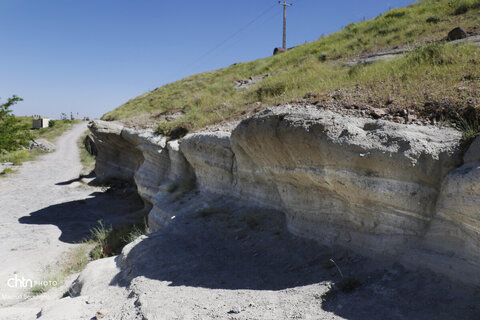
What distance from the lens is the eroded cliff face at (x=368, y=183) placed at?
3266 mm

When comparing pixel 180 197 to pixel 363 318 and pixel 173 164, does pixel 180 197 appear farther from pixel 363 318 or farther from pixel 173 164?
pixel 363 318

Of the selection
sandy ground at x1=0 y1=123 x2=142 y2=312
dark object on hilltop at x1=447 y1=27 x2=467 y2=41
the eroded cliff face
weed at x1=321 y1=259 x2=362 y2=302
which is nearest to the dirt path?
sandy ground at x1=0 y1=123 x2=142 y2=312

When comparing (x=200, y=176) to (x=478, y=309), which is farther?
(x=200, y=176)

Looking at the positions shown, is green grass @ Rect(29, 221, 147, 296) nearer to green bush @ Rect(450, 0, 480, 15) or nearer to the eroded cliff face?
the eroded cliff face

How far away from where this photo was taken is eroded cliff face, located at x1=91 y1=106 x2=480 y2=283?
3.27 m

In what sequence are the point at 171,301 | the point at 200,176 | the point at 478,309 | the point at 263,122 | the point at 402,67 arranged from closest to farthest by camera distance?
the point at 478,309, the point at 171,301, the point at 263,122, the point at 402,67, the point at 200,176

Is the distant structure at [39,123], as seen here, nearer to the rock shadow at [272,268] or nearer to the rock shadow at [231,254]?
the rock shadow at [272,268]

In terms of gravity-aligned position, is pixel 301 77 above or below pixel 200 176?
above

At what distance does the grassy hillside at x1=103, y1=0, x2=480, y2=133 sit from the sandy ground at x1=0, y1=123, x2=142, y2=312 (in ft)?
15.0

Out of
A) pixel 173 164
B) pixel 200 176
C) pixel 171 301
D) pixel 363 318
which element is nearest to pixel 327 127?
pixel 363 318

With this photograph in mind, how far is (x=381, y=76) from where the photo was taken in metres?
6.44

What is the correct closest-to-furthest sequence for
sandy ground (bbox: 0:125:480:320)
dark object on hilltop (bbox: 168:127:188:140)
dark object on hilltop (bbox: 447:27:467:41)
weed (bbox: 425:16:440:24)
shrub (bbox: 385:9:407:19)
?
sandy ground (bbox: 0:125:480:320)
dark object on hilltop (bbox: 447:27:467:41)
dark object on hilltop (bbox: 168:127:188:140)
weed (bbox: 425:16:440:24)
shrub (bbox: 385:9:407:19)

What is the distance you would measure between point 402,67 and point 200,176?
519cm

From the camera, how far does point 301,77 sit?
9406mm
